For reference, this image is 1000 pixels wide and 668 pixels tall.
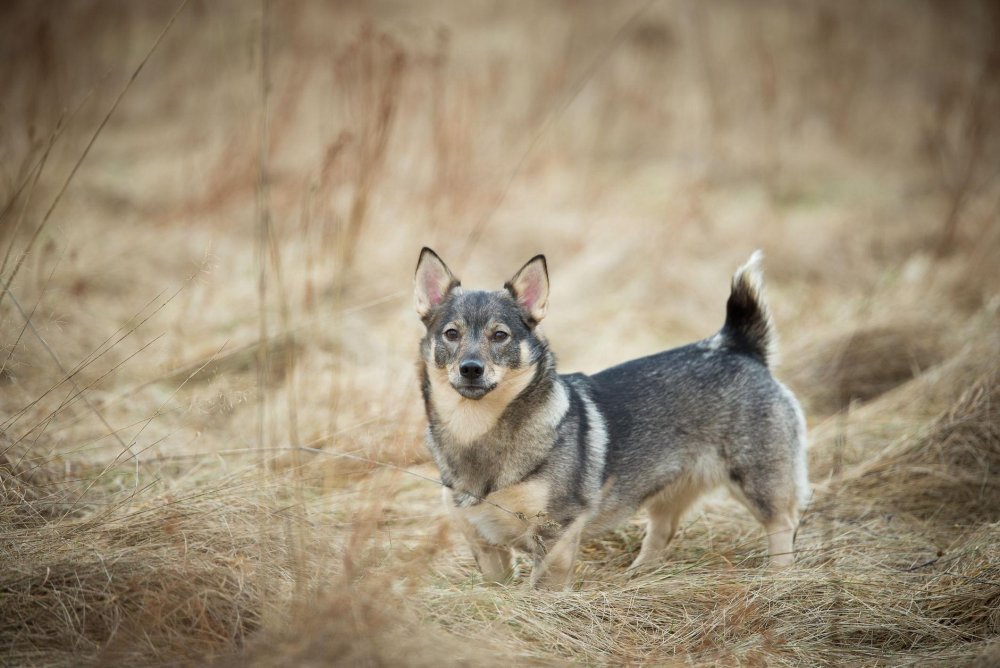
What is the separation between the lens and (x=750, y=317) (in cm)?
404

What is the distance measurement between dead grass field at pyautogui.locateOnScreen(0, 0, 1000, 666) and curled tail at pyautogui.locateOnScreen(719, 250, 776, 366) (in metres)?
0.95

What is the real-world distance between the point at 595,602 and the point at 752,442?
124 cm

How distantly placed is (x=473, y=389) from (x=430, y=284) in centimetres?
71

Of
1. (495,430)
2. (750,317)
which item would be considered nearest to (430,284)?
(495,430)

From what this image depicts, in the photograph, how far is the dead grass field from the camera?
2727 mm

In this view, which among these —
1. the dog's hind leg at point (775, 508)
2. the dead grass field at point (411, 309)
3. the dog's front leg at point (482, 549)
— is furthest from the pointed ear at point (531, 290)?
the dog's hind leg at point (775, 508)

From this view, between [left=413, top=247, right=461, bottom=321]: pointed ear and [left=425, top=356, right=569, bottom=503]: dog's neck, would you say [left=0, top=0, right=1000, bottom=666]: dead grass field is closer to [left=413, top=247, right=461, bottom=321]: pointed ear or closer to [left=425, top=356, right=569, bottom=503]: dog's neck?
[left=425, top=356, right=569, bottom=503]: dog's neck

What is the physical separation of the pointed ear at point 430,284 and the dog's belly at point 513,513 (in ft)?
3.11

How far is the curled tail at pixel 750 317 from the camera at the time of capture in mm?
3926

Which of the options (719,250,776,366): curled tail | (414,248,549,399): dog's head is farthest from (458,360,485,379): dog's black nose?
(719,250,776,366): curled tail

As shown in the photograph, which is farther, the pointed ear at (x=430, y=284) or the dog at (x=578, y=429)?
the pointed ear at (x=430, y=284)

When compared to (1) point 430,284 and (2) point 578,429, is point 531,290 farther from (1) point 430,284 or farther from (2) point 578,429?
(2) point 578,429

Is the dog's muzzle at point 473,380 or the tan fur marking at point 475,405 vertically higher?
the dog's muzzle at point 473,380

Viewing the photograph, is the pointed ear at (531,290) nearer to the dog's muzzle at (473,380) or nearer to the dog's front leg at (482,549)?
the dog's muzzle at (473,380)
